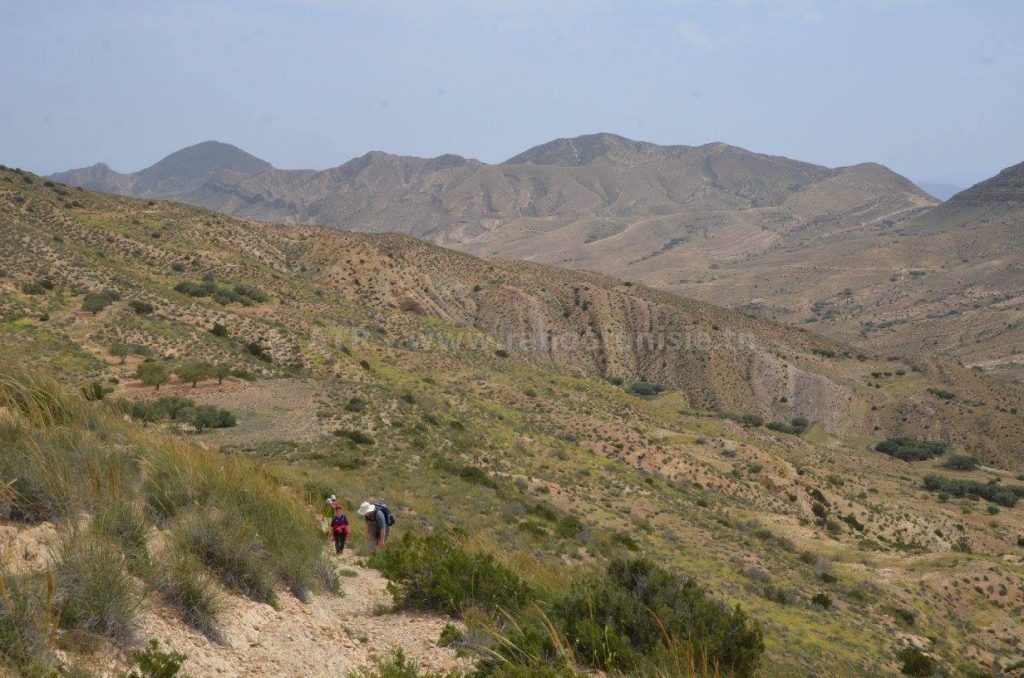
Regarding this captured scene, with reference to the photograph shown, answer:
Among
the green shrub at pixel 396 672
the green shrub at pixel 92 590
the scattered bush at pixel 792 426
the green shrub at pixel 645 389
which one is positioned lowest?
the scattered bush at pixel 792 426

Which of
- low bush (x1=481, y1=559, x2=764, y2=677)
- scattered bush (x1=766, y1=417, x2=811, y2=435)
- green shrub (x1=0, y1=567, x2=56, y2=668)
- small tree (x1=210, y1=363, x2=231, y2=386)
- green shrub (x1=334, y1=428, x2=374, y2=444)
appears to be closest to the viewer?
green shrub (x1=0, y1=567, x2=56, y2=668)

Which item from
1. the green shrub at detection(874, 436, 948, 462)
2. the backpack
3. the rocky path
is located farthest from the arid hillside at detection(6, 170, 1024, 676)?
the backpack

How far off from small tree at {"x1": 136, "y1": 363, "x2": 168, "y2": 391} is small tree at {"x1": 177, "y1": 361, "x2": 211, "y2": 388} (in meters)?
0.90

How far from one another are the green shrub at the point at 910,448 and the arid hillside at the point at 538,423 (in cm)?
26

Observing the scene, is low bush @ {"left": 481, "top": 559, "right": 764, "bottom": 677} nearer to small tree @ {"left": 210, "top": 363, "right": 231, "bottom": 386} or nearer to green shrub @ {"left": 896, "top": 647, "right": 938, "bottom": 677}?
green shrub @ {"left": 896, "top": 647, "right": 938, "bottom": 677}

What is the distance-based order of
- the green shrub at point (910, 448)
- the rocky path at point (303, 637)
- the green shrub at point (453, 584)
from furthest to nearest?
the green shrub at point (910, 448) < the green shrub at point (453, 584) < the rocky path at point (303, 637)

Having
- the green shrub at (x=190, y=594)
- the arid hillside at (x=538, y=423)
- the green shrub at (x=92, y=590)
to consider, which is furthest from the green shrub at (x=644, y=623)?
the green shrub at (x=92, y=590)

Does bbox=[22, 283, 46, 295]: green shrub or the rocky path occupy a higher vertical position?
bbox=[22, 283, 46, 295]: green shrub

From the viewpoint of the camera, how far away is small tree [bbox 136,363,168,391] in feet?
81.4

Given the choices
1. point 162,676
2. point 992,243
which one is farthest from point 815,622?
point 992,243

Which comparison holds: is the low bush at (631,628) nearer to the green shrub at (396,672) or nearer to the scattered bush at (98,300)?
the green shrub at (396,672)

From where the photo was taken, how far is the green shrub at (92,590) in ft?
16.1

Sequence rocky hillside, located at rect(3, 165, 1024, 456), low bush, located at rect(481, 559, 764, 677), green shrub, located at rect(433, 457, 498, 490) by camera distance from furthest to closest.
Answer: rocky hillside, located at rect(3, 165, 1024, 456)
green shrub, located at rect(433, 457, 498, 490)
low bush, located at rect(481, 559, 764, 677)

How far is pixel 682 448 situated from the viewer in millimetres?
38719
